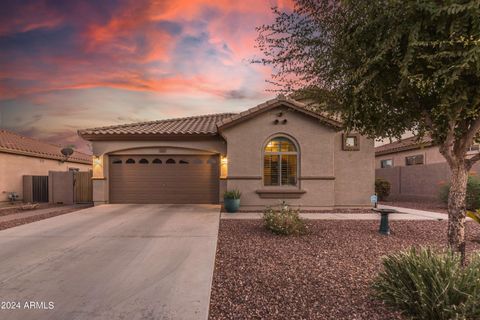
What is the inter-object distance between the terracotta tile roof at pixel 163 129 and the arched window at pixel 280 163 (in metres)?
3.15

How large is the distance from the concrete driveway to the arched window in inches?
161

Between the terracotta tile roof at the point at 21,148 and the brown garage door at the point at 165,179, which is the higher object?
the terracotta tile roof at the point at 21,148

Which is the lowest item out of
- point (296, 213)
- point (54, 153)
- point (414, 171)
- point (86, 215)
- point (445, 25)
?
point (86, 215)

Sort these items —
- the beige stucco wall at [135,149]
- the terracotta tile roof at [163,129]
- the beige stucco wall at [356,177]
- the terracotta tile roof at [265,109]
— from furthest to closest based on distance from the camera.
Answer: the beige stucco wall at [135,149]
the terracotta tile roof at [163,129]
the beige stucco wall at [356,177]
the terracotta tile roof at [265,109]

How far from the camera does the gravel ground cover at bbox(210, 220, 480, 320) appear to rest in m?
3.27

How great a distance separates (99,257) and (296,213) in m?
5.44

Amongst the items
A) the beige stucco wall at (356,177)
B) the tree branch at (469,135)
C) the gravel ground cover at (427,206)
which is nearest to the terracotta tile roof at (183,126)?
the beige stucco wall at (356,177)

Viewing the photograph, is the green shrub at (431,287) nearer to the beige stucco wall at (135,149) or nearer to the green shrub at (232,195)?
the green shrub at (232,195)

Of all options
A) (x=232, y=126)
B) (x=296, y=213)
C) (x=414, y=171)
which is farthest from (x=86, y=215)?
(x=414, y=171)

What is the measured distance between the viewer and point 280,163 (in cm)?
1138

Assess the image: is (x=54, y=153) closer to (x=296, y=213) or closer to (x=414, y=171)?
(x=296, y=213)

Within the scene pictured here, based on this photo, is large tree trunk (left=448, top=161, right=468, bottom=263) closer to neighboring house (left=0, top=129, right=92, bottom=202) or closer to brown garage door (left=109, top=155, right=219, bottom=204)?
brown garage door (left=109, top=155, right=219, bottom=204)

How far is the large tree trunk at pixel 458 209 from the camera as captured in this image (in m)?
4.27

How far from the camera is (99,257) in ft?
17.4
